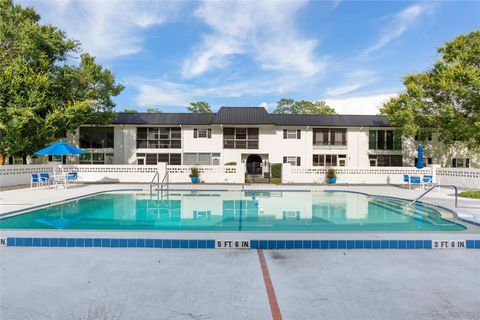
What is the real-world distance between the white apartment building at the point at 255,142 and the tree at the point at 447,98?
13.3 feet

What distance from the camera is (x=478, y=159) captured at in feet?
102

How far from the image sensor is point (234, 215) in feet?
36.0

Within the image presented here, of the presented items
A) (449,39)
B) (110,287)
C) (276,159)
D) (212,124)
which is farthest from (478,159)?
(110,287)

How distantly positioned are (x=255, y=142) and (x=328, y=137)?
7.66m

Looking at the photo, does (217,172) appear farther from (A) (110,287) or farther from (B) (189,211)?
(A) (110,287)

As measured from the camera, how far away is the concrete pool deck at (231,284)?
12.3 feet

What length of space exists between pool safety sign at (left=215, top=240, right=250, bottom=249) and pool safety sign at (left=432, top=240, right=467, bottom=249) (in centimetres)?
410

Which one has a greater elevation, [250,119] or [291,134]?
[250,119]

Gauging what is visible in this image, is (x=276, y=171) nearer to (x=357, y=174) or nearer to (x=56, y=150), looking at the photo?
(x=357, y=174)

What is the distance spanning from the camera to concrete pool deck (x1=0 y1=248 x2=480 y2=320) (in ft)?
12.3

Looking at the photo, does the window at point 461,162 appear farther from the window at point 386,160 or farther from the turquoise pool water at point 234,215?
the turquoise pool water at point 234,215

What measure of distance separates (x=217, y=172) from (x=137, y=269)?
58.3ft


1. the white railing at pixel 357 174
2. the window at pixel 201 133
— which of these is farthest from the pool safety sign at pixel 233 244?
the window at pixel 201 133

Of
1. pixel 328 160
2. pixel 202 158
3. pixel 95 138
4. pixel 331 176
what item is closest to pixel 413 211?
pixel 331 176
